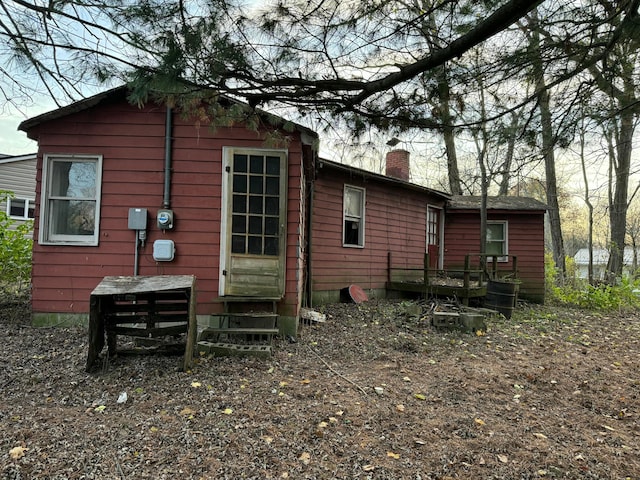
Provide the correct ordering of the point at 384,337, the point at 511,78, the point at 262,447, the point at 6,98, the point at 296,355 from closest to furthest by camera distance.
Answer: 1. the point at 262,447
2. the point at 511,78
3. the point at 296,355
4. the point at 6,98
5. the point at 384,337

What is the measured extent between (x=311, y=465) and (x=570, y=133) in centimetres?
416

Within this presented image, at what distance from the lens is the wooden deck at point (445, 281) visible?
26.5 feet

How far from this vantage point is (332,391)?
11.8 ft

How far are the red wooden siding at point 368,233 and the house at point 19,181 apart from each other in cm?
1199

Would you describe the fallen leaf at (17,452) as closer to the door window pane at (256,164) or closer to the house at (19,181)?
the door window pane at (256,164)

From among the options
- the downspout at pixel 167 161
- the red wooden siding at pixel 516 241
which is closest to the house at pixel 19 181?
the downspout at pixel 167 161

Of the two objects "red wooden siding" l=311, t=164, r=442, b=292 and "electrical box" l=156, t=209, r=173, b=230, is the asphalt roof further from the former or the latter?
"electrical box" l=156, t=209, r=173, b=230

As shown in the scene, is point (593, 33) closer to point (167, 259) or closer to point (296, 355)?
point (296, 355)

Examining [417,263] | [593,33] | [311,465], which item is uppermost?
[593,33]

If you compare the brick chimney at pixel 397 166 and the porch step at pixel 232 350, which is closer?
the porch step at pixel 232 350

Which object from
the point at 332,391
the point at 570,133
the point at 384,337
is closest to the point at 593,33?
the point at 570,133

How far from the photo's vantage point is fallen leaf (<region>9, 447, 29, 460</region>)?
2.35 m

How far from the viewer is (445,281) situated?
985 cm

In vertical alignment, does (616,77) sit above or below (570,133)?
above
